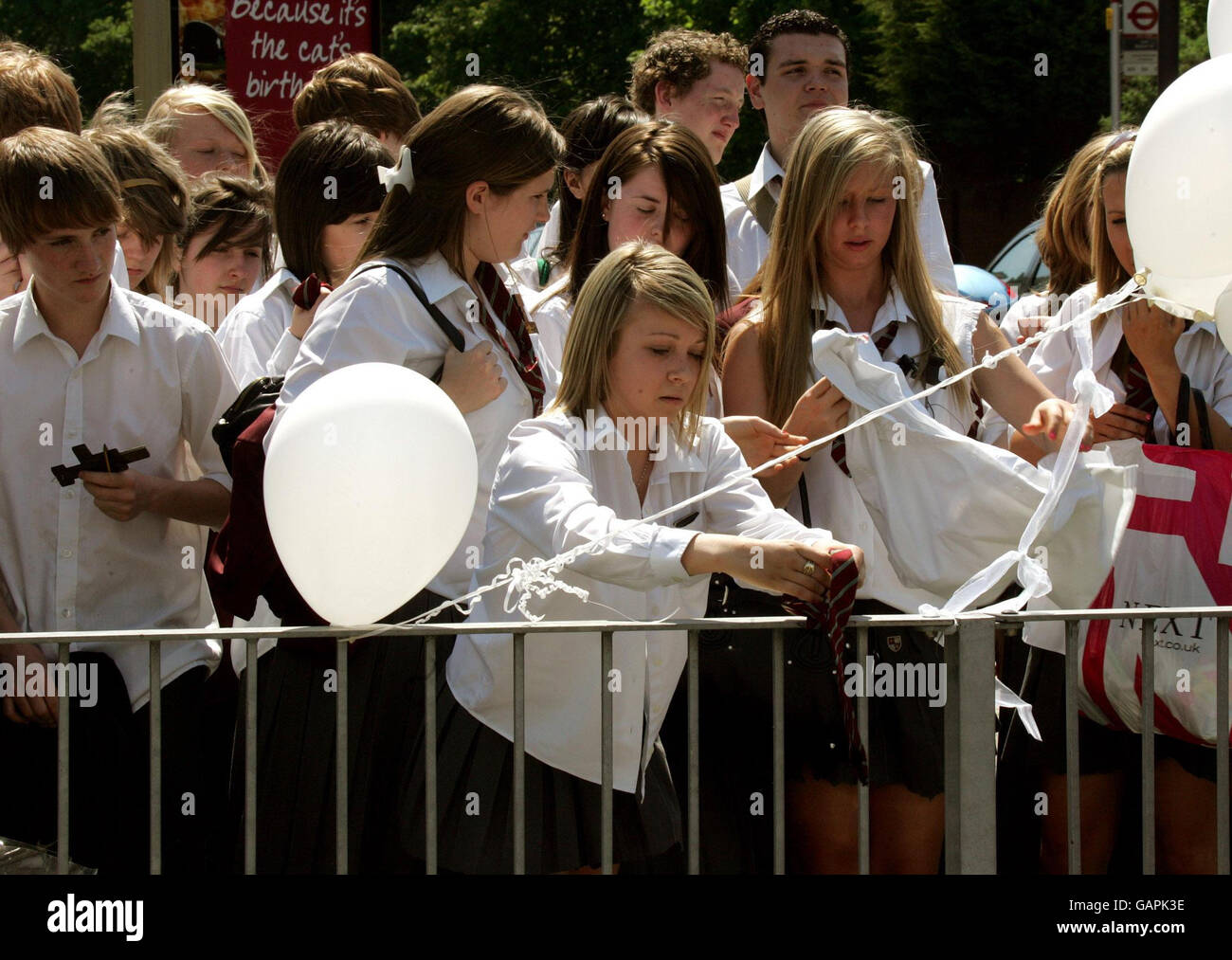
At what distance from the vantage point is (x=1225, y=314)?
3.44 meters

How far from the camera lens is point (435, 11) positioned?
106 ft

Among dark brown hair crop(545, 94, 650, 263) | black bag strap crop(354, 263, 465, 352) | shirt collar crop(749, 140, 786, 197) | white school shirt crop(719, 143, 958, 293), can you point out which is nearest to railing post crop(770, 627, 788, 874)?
black bag strap crop(354, 263, 465, 352)

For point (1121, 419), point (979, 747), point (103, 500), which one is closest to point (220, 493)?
point (103, 500)

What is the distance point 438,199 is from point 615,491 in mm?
785

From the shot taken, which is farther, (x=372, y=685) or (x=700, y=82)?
(x=700, y=82)

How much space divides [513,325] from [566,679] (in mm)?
898

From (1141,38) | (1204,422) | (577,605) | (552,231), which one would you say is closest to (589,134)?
(552,231)

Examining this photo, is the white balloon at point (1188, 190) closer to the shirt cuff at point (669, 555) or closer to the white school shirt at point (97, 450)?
the shirt cuff at point (669, 555)

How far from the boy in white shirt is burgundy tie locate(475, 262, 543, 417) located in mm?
673

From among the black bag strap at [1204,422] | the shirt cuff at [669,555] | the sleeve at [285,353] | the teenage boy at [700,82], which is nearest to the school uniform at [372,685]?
the sleeve at [285,353]

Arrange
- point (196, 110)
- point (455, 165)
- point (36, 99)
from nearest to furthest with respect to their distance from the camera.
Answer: point (455, 165) → point (36, 99) → point (196, 110)

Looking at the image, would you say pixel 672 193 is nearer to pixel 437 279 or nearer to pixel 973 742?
pixel 437 279

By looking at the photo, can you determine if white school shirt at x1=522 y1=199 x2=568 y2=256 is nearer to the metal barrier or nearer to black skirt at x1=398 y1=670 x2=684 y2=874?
black skirt at x1=398 y1=670 x2=684 y2=874
